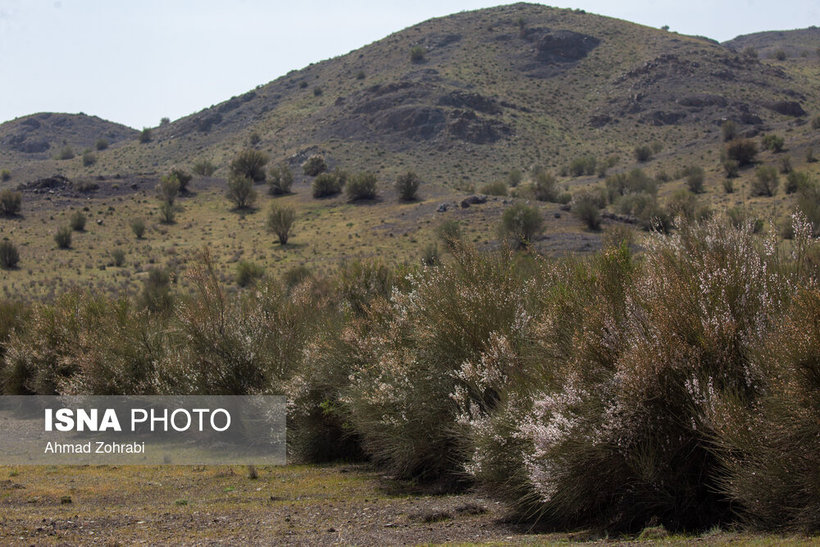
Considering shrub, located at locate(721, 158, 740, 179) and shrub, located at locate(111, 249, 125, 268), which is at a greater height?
shrub, located at locate(721, 158, 740, 179)

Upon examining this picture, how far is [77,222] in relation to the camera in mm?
63594

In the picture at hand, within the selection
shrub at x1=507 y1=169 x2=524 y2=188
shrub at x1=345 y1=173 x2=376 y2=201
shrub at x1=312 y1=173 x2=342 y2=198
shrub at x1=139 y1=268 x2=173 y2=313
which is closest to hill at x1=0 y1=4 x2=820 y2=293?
shrub at x1=345 y1=173 x2=376 y2=201

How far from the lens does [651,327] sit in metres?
9.34

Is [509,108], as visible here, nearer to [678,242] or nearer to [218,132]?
[218,132]

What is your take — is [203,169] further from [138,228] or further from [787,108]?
[787,108]

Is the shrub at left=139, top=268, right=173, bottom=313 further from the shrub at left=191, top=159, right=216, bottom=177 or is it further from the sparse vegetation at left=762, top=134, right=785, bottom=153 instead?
the sparse vegetation at left=762, top=134, right=785, bottom=153

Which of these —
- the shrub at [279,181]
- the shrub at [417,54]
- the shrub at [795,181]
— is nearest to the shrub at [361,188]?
the shrub at [279,181]

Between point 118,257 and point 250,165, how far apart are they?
30.4 m

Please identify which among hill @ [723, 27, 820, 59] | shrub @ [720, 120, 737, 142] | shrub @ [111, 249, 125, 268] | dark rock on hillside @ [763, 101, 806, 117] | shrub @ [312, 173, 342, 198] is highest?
hill @ [723, 27, 820, 59]

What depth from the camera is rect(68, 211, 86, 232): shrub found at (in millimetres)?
63594

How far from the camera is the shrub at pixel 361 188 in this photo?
233ft

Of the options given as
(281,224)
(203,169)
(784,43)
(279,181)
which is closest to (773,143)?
(281,224)

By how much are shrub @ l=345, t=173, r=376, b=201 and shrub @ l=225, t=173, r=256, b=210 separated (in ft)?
33.0

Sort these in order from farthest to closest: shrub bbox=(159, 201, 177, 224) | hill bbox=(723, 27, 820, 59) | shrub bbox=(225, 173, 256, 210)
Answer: hill bbox=(723, 27, 820, 59) < shrub bbox=(225, 173, 256, 210) < shrub bbox=(159, 201, 177, 224)
